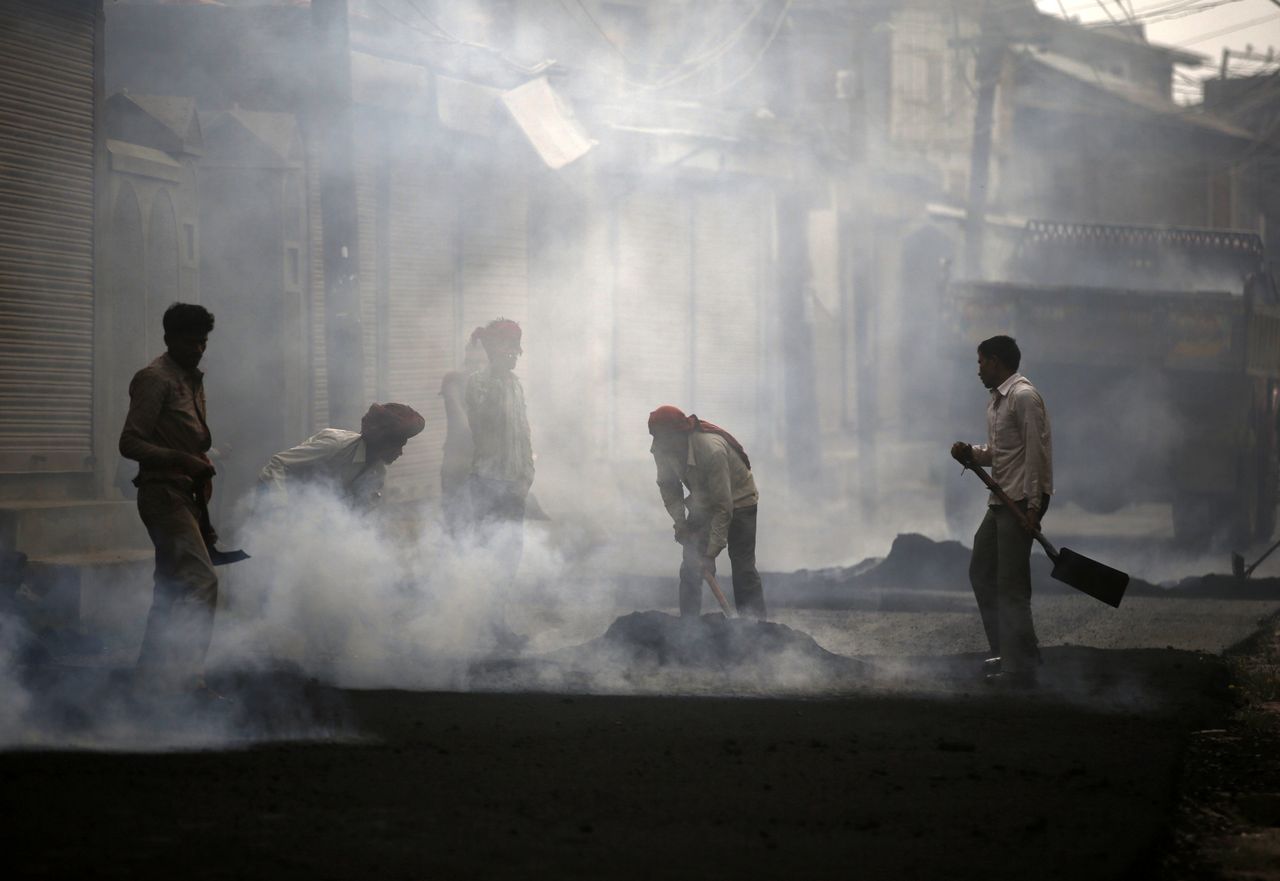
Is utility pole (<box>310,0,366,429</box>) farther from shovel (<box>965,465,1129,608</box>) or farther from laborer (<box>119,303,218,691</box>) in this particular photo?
shovel (<box>965,465,1129,608</box>)

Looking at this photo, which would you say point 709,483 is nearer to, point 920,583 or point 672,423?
point 672,423

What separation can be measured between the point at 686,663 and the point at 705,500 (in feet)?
3.38

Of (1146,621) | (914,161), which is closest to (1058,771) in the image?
(1146,621)

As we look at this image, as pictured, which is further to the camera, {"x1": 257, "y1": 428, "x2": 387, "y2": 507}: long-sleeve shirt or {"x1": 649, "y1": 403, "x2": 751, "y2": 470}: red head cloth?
{"x1": 649, "y1": 403, "x2": 751, "y2": 470}: red head cloth

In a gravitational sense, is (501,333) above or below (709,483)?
above

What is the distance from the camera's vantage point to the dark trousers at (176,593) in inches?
223

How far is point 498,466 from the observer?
8.62 meters

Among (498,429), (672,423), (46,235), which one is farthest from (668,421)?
(46,235)

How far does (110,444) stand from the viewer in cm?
1037

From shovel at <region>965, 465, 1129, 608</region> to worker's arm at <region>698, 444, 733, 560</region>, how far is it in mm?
1303

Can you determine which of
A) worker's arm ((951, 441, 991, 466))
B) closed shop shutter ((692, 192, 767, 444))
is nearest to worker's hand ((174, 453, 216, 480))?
worker's arm ((951, 441, 991, 466))

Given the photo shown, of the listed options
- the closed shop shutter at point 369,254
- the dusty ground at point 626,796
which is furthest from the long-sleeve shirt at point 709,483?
the closed shop shutter at point 369,254

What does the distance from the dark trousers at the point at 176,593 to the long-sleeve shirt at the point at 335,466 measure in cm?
163

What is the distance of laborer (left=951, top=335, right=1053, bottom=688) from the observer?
270 inches
